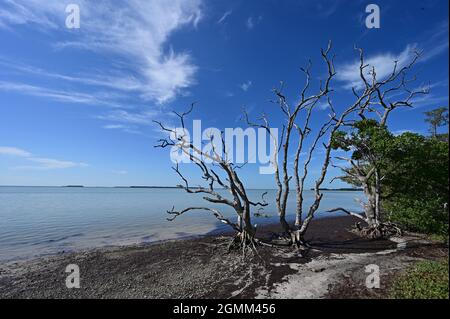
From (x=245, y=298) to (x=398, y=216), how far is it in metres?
12.6

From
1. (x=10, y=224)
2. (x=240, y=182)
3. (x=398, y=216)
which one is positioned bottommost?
(x=10, y=224)

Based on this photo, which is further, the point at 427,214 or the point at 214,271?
the point at 427,214

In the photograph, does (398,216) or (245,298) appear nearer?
(245,298)

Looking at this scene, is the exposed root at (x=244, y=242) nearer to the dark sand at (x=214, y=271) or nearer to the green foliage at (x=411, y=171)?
the dark sand at (x=214, y=271)

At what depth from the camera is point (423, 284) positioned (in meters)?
8.06

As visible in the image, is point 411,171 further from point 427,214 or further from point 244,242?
point 244,242

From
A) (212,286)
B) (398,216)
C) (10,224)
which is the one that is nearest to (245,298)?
(212,286)

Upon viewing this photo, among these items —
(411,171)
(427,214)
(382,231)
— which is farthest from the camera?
(382,231)

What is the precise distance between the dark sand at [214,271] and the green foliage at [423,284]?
1.53 ft

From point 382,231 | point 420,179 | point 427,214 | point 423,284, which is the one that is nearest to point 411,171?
point 420,179

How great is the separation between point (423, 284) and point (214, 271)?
790 cm

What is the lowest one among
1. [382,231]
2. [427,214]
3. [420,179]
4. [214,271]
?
[214,271]
